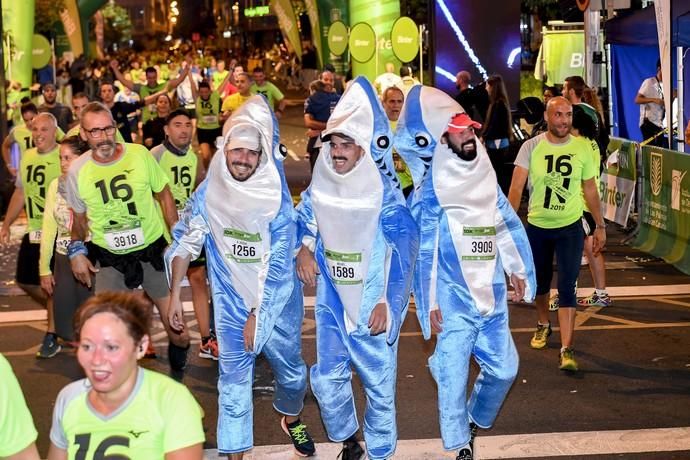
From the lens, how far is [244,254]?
647cm

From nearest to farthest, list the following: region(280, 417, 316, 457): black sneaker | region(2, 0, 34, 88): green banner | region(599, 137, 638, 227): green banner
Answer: region(280, 417, 316, 457): black sneaker
region(599, 137, 638, 227): green banner
region(2, 0, 34, 88): green banner

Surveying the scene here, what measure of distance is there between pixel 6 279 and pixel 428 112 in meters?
7.95

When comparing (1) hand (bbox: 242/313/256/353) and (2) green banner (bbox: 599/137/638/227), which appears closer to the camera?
(1) hand (bbox: 242/313/256/353)

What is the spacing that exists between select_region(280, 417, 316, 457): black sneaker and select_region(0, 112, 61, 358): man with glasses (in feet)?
11.0

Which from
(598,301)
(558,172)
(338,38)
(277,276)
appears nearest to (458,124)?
(277,276)

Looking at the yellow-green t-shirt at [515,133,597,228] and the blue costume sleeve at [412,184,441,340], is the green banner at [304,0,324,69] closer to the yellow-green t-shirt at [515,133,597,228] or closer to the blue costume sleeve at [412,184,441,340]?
the yellow-green t-shirt at [515,133,597,228]

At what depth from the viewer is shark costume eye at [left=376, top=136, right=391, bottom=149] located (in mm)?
6379

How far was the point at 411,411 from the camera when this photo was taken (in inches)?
315

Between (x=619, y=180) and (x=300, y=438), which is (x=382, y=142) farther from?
(x=619, y=180)

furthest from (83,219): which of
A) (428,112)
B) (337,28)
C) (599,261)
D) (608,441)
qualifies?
(337,28)

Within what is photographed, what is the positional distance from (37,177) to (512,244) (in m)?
4.56

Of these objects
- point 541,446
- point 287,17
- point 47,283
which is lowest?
point 541,446

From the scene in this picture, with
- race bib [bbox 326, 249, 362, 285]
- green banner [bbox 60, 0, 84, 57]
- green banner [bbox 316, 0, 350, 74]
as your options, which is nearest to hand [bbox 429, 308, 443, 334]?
race bib [bbox 326, 249, 362, 285]

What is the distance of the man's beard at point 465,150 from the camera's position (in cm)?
651
